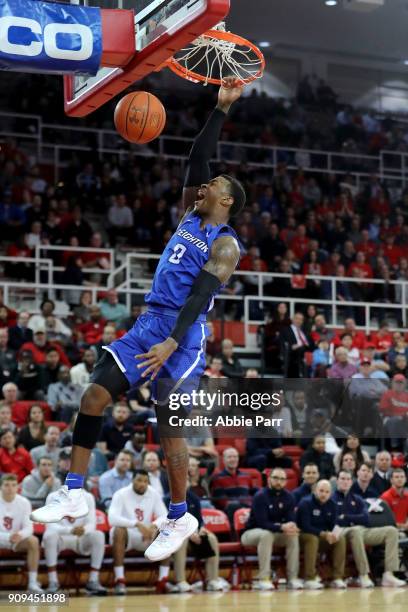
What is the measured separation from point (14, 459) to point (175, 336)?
22.6 feet

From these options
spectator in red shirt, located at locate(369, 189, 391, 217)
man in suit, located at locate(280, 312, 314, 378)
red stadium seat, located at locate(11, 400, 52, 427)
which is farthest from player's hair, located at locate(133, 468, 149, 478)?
spectator in red shirt, located at locate(369, 189, 391, 217)

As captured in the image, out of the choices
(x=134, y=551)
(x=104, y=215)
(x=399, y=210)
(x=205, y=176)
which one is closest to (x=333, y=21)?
(x=399, y=210)

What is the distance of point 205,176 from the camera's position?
7270 mm

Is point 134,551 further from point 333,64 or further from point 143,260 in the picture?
point 333,64

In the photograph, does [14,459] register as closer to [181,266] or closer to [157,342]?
[157,342]

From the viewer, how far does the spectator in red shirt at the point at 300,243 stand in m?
21.2

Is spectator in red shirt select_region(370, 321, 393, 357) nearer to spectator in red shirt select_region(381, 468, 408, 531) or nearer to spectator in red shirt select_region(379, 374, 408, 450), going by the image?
spectator in red shirt select_region(379, 374, 408, 450)

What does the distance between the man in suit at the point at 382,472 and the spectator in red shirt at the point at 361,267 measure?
6.75 m

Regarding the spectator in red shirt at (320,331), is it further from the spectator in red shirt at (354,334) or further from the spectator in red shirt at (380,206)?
the spectator in red shirt at (380,206)

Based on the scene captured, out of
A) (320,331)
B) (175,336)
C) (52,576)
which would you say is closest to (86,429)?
(175,336)

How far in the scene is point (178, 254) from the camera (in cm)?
697

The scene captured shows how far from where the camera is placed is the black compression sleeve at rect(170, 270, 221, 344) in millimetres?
6652

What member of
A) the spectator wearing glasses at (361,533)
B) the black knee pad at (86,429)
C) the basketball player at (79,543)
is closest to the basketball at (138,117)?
the black knee pad at (86,429)

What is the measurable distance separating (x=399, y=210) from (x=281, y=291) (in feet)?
20.4
